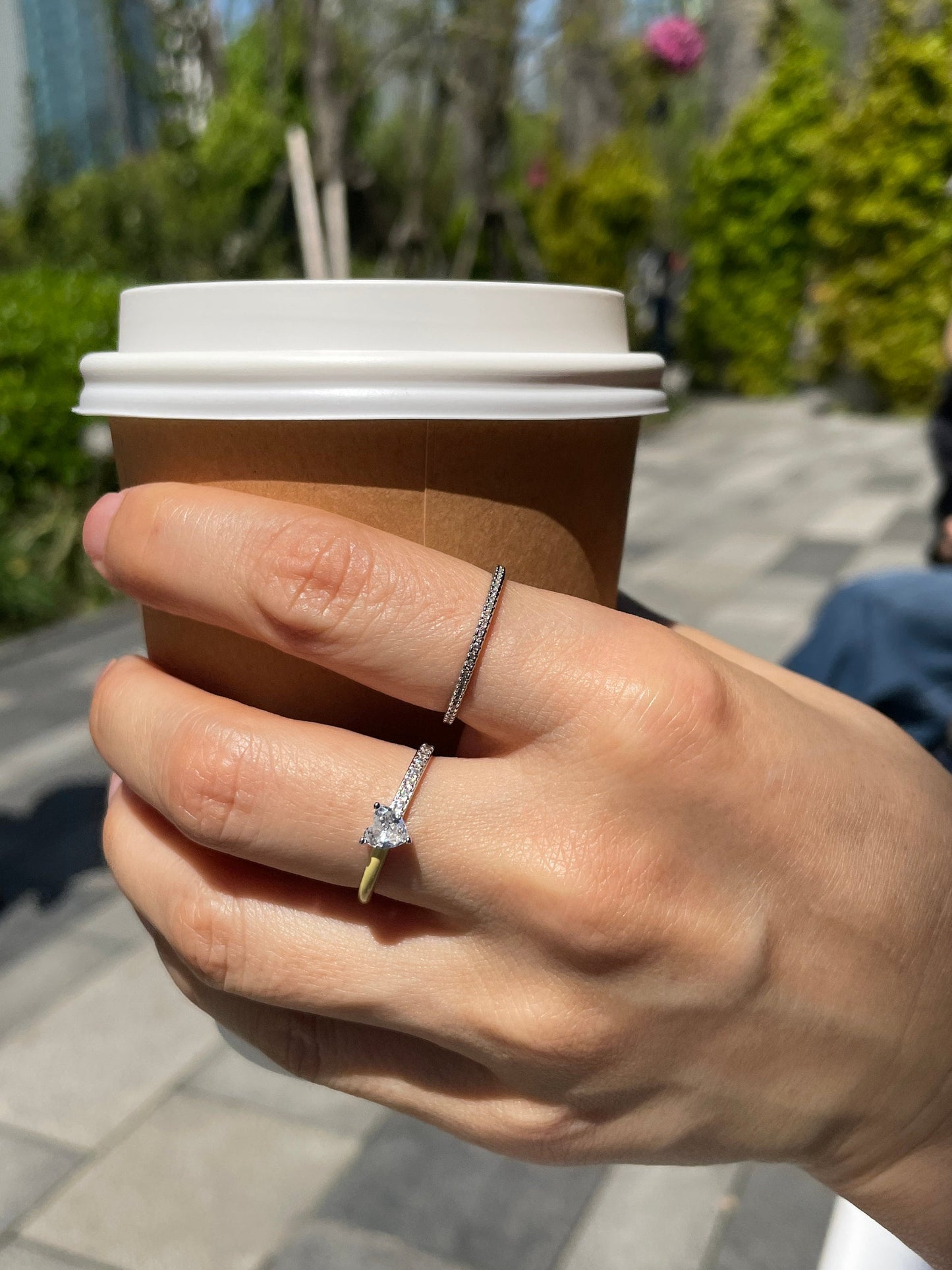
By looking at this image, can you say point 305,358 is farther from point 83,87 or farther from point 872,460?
point 83,87

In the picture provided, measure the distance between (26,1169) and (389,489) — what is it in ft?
6.99

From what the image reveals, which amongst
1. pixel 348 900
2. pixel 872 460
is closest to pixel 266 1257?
pixel 348 900

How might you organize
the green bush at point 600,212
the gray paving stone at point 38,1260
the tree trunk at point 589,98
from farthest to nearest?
1. the tree trunk at point 589,98
2. the green bush at point 600,212
3. the gray paving stone at point 38,1260

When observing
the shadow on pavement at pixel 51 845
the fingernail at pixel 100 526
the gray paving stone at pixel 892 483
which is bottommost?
the gray paving stone at pixel 892 483

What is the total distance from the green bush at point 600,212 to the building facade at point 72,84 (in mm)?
3949

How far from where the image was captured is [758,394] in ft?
40.4

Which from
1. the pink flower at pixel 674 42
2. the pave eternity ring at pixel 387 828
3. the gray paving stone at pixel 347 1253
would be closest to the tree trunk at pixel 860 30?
the pink flower at pixel 674 42

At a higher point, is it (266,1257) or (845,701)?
(845,701)

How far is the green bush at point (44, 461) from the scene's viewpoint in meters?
5.81

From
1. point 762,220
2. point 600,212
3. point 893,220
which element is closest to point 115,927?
point 600,212

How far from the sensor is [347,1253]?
81.0 inches

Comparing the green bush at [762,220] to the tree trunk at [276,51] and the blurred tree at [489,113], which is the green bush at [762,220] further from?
the tree trunk at [276,51]

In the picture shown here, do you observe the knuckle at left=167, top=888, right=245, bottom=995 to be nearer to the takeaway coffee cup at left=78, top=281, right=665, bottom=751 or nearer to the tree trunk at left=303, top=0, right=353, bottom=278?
the takeaway coffee cup at left=78, top=281, right=665, bottom=751

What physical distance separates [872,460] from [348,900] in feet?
30.5
